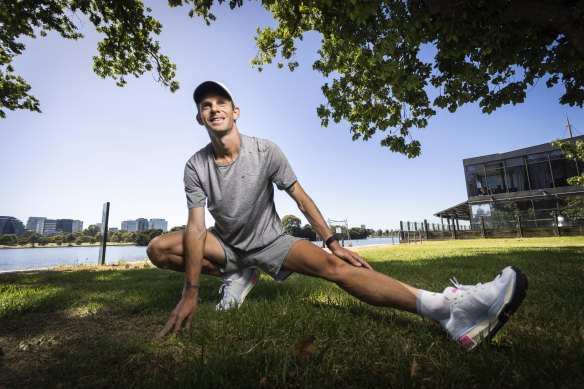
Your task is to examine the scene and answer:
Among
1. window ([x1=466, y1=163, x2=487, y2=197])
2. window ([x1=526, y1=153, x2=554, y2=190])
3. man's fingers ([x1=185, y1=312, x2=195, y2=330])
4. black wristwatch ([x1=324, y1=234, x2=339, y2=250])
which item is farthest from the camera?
window ([x1=466, y1=163, x2=487, y2=197])

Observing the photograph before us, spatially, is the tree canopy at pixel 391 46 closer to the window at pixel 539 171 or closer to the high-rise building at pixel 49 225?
the window at pixel 539 171

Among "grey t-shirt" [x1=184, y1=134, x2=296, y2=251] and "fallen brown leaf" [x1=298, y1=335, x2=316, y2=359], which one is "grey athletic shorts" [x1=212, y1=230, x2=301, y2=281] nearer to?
"grey t-shirt" [x1=184, y1=134, x2=296, y2=251]

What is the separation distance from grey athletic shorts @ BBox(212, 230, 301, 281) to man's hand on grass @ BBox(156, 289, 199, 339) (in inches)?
24.1

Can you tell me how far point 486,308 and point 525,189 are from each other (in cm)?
3401

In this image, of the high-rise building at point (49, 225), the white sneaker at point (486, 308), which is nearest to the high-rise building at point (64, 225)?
the high-rise building at point (49, 225)

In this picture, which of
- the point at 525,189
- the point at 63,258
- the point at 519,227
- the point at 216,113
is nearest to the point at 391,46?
the point at 216,113

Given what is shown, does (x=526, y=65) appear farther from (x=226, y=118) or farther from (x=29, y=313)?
(x=29, y=313)

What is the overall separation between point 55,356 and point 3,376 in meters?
0.28

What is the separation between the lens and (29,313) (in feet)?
9.89

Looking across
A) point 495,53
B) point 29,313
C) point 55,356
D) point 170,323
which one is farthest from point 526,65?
point 29,313

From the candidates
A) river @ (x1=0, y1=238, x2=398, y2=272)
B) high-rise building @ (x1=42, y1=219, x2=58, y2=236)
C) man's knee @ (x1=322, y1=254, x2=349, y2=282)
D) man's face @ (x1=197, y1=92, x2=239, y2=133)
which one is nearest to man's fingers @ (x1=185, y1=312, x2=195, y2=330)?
man's knee @ (x1=322, y1=254, x2=349, y2=282)

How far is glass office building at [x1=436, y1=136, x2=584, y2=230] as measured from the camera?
82.0ft

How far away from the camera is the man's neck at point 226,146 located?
281cm

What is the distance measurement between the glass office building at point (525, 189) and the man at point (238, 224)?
2965 cm
